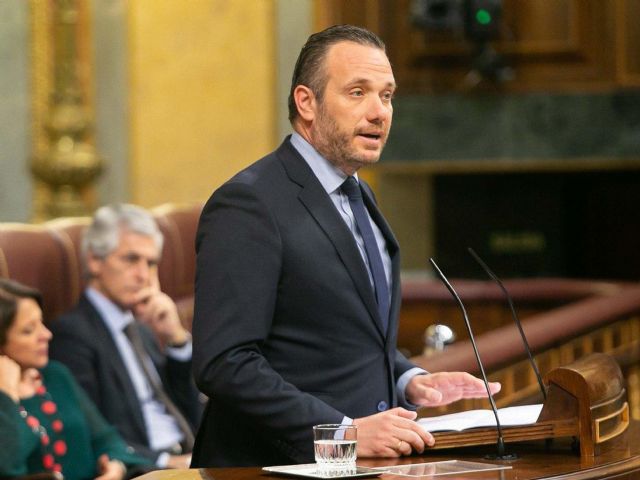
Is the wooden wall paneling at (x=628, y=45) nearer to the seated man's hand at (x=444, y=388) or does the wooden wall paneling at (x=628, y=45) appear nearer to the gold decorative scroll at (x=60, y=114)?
the gold decorative scroll at (x=60, y=114)

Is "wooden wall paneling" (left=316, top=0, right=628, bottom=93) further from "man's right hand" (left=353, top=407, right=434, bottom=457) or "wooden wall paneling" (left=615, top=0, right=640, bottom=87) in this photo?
"man's right hand" (left=353, top=407, right=434, bottom=457)

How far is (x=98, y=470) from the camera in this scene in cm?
355

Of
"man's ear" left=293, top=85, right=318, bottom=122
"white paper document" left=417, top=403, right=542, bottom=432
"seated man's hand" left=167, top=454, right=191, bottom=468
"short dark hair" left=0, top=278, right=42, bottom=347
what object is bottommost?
"seated man's hand" left=167, top=454, right=191, bottom=468

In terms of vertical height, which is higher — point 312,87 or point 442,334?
point 312,87

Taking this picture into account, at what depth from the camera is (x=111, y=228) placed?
407cm

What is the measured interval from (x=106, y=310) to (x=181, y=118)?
4347 mm

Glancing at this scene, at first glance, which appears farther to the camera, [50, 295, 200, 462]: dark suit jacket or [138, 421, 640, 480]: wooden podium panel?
[50, 295, 200, 462]: dark suit jacket

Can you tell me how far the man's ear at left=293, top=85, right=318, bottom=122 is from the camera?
213cm

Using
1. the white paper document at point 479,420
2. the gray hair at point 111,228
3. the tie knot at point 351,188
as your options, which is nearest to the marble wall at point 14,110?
the gray hair at point 111,228

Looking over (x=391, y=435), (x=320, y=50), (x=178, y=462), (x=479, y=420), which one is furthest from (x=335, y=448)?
(x=178, y=462)

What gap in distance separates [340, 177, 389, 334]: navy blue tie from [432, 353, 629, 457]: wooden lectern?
269 mm

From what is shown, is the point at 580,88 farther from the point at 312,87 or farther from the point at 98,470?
the point at 312,87

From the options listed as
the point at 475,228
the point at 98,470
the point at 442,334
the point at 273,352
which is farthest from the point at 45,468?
the point at 475,228

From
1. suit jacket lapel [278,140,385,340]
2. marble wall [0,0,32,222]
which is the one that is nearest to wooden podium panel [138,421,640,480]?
suit jacket lapel [278,140,385,340]
